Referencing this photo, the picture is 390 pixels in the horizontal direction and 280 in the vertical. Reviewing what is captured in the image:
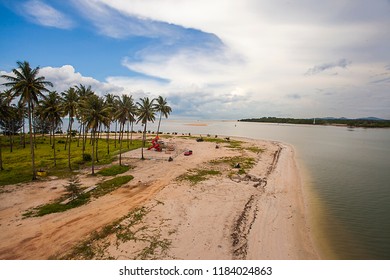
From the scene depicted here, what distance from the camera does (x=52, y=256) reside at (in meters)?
14.4

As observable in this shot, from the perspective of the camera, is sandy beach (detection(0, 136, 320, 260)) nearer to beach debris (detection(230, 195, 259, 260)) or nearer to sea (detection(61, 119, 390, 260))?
beach debris (detection(230, 195, 259, 260))

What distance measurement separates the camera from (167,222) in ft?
62.3

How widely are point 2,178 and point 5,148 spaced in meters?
40.6

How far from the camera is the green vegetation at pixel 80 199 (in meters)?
21.0

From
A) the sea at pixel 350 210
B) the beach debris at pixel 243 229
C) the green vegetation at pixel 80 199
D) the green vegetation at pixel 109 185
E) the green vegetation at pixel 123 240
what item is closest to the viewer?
the green vegetation at pixel 123 240

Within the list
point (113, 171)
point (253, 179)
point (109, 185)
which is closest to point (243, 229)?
point (253, 179)

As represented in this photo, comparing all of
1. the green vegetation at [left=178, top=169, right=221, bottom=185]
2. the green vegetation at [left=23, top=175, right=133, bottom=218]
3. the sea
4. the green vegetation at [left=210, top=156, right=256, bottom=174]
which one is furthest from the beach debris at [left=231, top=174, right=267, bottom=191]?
the green vegetation at [left=23, top=175, right=133, bottom=218]

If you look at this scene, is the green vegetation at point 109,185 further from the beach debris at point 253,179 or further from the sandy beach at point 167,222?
the beach debris at point 253,179

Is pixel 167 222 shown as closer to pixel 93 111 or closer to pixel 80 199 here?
pixel 80 199


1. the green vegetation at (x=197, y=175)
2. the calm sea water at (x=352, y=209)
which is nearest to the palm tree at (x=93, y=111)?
the green vegetation at (x=197, y=175)

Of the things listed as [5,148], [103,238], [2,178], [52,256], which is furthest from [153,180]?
[5,148]

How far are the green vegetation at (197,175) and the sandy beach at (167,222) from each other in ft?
1.46

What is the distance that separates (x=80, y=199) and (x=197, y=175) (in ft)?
54.8

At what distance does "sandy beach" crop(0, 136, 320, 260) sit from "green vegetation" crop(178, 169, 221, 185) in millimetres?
446
